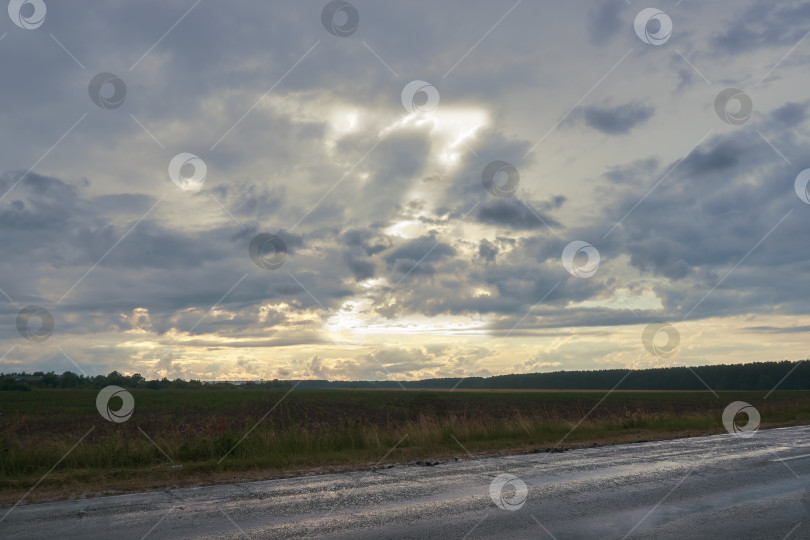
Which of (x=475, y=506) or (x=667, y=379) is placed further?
(x=667, y=379)

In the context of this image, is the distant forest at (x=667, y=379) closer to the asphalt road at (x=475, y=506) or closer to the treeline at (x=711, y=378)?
the treeline at (x=711, y=378)

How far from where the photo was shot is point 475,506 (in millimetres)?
7719

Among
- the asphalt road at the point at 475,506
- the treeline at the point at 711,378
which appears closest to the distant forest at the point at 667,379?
the treeline at the point at 711,378

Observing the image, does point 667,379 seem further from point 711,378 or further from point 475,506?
point 475,506

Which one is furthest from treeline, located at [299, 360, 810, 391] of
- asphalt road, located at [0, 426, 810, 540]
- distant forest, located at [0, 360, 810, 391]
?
asphalt road, located at [0, 426, 810, 540]

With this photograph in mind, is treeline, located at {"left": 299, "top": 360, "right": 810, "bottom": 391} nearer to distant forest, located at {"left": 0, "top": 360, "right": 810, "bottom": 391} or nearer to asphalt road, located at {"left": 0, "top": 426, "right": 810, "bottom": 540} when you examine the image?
distant forest, located at {"left": 0, "top": 360, "right": 810, "bottom": 391}

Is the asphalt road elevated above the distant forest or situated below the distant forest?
below

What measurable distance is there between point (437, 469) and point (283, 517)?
487 cm

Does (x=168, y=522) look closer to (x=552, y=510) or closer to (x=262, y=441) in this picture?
(x=552, y=510)

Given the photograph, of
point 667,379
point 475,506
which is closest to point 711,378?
point 667,379

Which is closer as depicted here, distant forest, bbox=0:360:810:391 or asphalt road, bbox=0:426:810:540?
asphalt road, bbox=0:426:810:540

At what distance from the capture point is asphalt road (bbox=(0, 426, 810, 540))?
21.3 ft

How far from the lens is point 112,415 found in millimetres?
43375

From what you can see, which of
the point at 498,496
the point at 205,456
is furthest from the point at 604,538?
the point at 205,456
